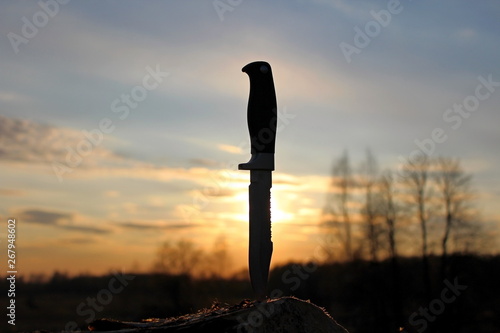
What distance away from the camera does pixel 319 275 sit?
126 ft

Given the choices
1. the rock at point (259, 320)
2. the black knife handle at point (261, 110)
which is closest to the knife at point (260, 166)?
the black knife handle at point (261, 110)

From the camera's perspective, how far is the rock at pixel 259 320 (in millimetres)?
7848

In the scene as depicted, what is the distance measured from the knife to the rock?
1.97 feet

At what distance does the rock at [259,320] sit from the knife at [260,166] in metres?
0.60

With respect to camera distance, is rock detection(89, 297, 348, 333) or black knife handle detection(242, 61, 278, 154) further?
black knife handle detection(242, 61, 278, 154)

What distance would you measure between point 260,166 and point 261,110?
33.1 inches

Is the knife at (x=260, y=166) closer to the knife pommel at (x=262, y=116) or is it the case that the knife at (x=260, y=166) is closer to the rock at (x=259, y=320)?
the knife pommel at (x=262, y=116)

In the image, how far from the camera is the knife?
919 centimetres

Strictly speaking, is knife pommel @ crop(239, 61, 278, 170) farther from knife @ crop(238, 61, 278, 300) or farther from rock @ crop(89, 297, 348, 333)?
rock @ crop(89, 297, 348, 333)

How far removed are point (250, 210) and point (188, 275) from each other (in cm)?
2674

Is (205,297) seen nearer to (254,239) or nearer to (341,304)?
(341,304)

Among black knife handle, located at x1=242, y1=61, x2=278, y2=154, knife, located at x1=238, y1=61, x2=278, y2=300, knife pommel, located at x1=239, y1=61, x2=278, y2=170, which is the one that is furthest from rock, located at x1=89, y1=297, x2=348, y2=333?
black knife handle, located at x1=242, y1=61, x2=278, y2=154

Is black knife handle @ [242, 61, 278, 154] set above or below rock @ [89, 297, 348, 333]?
above

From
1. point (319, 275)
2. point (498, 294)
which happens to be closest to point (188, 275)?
point (319, 275)
